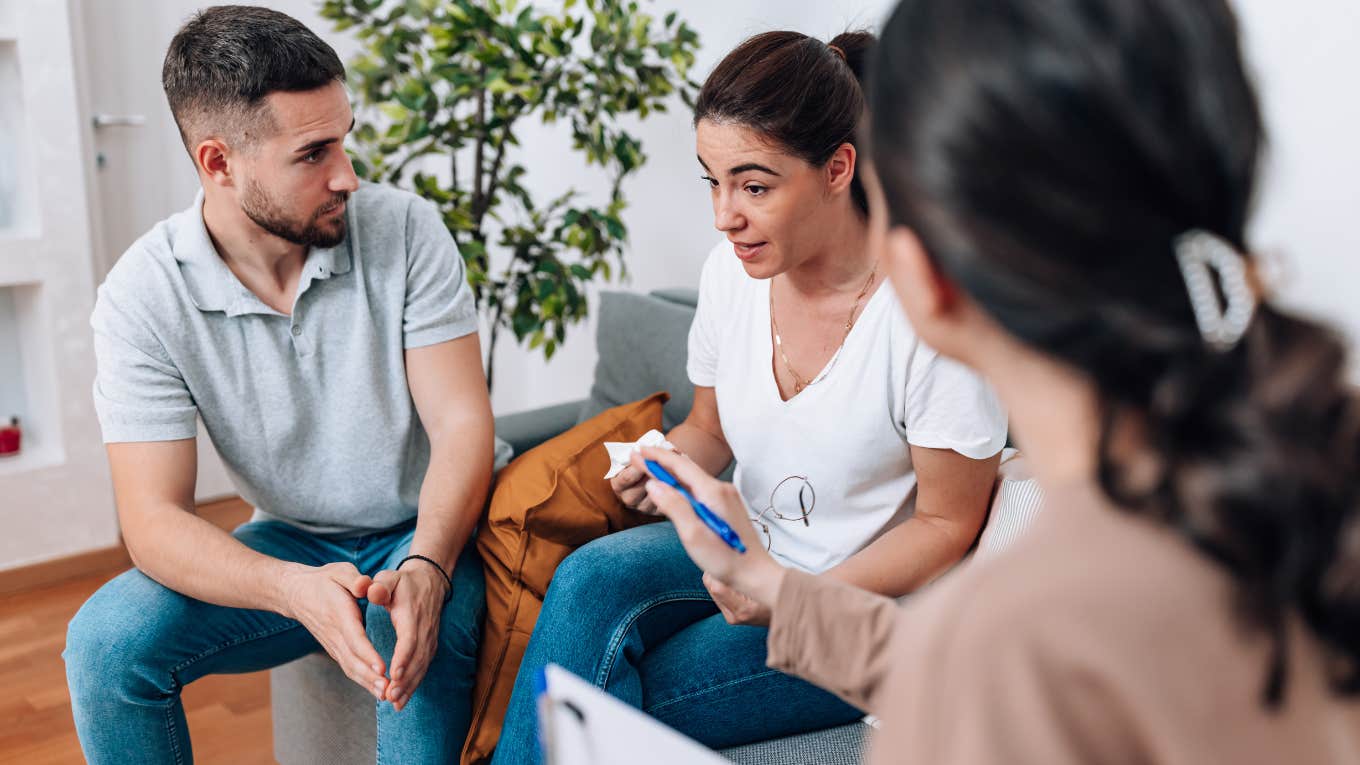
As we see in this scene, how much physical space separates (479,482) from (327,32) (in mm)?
2141

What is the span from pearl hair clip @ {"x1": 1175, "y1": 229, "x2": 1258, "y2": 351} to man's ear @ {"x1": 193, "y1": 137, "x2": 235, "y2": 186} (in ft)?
4.58

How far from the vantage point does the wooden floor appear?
206 cm

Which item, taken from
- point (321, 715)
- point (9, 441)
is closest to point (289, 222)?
point (321, 715)

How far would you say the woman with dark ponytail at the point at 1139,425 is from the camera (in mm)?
524

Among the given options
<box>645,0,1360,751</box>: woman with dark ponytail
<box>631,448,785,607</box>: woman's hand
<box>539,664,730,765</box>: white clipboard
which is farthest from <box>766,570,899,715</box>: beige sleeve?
<box>645,0,1360,751</box>: woman with dark ponytail

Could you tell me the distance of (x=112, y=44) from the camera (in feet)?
9.68

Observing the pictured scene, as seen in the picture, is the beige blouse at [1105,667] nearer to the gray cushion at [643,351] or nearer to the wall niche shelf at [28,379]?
the gray cushion at [643,351]

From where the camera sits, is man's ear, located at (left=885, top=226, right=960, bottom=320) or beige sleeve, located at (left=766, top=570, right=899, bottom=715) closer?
man's ear, located at (left=885, top=226, right=960, bottom=320)

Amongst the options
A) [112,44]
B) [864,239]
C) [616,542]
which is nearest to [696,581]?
[616,542]

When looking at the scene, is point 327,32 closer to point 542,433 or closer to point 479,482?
point 542,433

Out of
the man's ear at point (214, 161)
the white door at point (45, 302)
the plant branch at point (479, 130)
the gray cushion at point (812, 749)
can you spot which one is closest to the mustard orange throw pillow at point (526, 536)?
the gray cushion at point (812, 749)

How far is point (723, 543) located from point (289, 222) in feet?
2.96

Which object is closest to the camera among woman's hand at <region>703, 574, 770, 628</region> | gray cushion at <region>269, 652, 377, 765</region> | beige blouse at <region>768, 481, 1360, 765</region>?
beige blouse at <region>768, 481, 1360, 765</region>

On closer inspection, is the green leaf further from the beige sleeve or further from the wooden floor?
the beige sleeve
